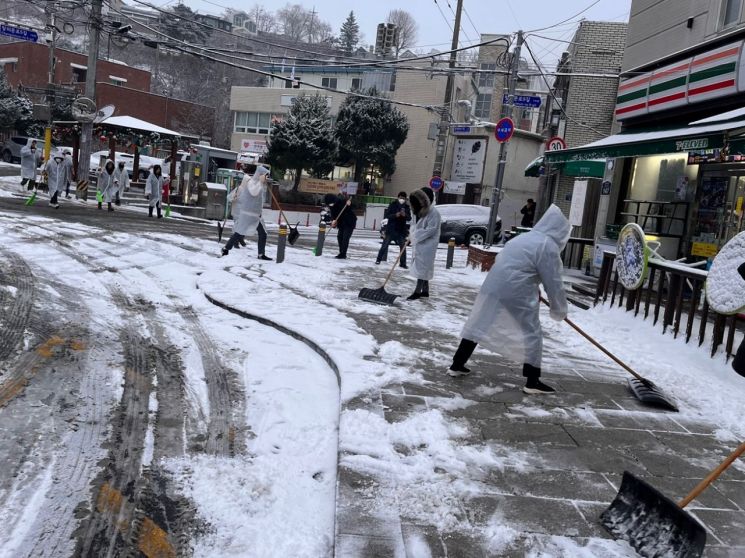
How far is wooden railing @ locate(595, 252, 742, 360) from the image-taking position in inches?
256

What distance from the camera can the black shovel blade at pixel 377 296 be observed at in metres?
8.98

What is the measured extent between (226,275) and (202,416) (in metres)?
5.81

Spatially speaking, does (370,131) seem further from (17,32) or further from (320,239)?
(320,239)

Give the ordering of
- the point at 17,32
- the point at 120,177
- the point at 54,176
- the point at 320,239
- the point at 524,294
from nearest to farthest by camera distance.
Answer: the point at 524,294
the point at 320,239
the point at 54,176
the point at 120,177
the point at 17,32

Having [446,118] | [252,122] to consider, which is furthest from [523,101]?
[252,122]

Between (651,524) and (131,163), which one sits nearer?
(651,524)

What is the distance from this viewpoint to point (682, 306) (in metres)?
7.63

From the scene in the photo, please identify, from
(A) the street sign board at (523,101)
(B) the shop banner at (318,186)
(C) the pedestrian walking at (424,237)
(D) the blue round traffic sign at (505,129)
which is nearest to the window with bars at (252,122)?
(B) the shop banner at (318,186)

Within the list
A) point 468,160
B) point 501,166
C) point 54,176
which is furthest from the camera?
point 468,160

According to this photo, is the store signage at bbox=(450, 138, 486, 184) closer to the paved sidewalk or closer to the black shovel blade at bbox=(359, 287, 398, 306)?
the black shovel blade at bbox=(359, 287, 398, 306)

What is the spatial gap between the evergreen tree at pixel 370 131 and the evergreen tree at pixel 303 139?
7.61 feet

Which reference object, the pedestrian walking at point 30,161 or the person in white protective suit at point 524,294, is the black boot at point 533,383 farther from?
the pedestrian walking at point 30,161

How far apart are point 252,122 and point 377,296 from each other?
37.4 meters

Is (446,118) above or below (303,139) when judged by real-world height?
above
